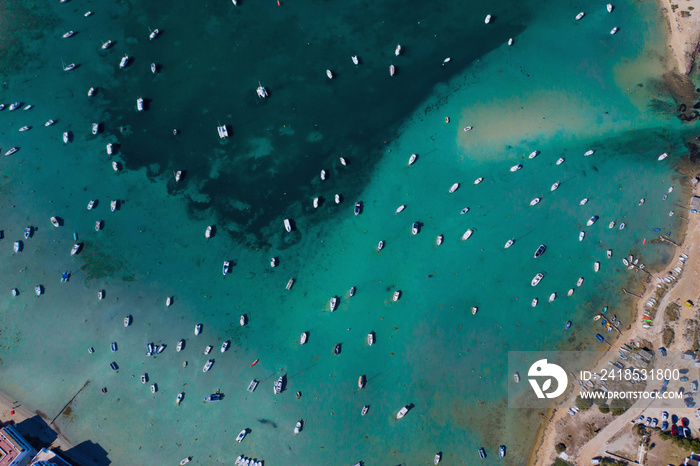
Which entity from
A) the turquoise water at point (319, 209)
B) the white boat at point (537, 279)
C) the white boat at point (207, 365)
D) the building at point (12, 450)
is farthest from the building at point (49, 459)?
the white boat at point (537, 279)

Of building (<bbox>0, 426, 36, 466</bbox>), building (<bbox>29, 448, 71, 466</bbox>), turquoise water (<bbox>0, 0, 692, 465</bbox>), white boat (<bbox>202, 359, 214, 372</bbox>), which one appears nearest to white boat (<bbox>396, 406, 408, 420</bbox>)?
turquoise water (<bbox>0, 0, 692, 465</bbox>)

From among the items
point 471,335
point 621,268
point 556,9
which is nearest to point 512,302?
point 471,335

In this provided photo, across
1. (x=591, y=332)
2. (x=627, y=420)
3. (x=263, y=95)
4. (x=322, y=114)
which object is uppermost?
(x=263, y=95)

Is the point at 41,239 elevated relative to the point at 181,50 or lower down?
lower down

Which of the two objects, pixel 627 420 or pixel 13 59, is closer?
pixel 627 420

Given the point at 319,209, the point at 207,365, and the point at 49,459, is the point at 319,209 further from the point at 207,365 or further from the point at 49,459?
the point at 49,459

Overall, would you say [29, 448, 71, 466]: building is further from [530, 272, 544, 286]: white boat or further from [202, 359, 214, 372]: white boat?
[530, 272, 544, 286]: white boat

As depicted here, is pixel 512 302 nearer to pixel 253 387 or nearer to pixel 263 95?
pixel 253 387

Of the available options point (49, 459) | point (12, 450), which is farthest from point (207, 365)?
point (12, 450)
